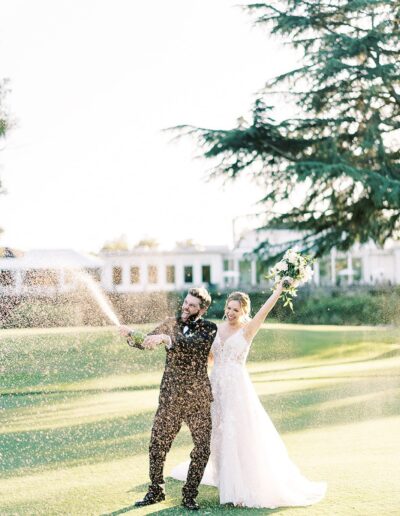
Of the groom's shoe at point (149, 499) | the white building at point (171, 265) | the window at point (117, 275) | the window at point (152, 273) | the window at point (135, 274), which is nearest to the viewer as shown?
the groom's shoe at point (149, 499)

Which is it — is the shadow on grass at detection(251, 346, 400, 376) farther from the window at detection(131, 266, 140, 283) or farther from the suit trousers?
the window at detection(131, 266, 140, 283)

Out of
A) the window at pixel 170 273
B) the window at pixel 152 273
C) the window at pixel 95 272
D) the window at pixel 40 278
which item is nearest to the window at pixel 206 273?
the window at pixel 170 273

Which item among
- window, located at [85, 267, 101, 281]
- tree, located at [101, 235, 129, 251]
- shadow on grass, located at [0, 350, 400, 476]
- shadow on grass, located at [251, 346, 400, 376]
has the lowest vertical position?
shadow on grass, located at [251, 346, 400, 376]

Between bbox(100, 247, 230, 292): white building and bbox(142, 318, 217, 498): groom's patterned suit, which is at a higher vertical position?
bbox(100, 247, 230, 292): white building

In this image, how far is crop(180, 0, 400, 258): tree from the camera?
20594mm

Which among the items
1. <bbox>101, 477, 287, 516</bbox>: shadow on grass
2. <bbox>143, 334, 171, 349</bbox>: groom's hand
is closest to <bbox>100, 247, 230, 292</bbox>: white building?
<bbox>101, 477, 287, 516</bbox>: shadow on grass

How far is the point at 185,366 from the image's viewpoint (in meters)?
6.05

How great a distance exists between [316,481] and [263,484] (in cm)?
106

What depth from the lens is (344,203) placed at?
2120 centimetres

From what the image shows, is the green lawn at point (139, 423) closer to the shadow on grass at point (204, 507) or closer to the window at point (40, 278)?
the shadow on grass at point (204, 507)

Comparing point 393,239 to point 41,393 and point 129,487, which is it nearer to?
Result: point 41,393

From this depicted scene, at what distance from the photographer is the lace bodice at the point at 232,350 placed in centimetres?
654

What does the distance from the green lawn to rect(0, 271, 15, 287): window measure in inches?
484

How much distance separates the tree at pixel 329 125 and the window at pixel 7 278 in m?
17.9
